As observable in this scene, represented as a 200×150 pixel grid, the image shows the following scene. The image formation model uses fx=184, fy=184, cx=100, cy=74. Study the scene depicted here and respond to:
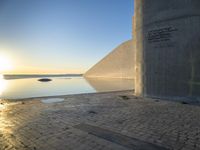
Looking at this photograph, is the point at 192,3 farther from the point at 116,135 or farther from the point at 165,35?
the point at 116,135

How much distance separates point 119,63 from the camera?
80.4 m

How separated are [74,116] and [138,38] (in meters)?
6.70

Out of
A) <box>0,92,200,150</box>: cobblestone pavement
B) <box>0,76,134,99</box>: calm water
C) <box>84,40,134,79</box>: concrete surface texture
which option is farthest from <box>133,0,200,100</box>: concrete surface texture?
<box>84,40,134,79</box>: concrete surface texture

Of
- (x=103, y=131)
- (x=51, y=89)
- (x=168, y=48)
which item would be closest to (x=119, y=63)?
(x=51, y=89)

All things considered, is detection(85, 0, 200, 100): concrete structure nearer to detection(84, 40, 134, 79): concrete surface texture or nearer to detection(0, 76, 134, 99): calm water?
detection(0, 76, 134, 99): calm water

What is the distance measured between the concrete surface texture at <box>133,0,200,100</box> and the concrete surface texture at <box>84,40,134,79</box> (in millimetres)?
61139

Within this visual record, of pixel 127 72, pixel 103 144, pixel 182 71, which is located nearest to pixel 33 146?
pixel 103 144

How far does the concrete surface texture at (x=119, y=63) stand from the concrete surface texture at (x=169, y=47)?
6114cm

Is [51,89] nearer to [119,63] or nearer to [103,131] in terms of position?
[103,131]

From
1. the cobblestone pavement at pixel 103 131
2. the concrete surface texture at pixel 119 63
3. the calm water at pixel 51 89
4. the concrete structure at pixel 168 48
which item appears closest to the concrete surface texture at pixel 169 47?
the concrete structure at pixel 168 48

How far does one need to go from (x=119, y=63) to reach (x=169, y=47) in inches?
2815

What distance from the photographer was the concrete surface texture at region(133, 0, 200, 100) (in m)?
8.63

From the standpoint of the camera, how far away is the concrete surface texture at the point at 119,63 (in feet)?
247

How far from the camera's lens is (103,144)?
383 cm
